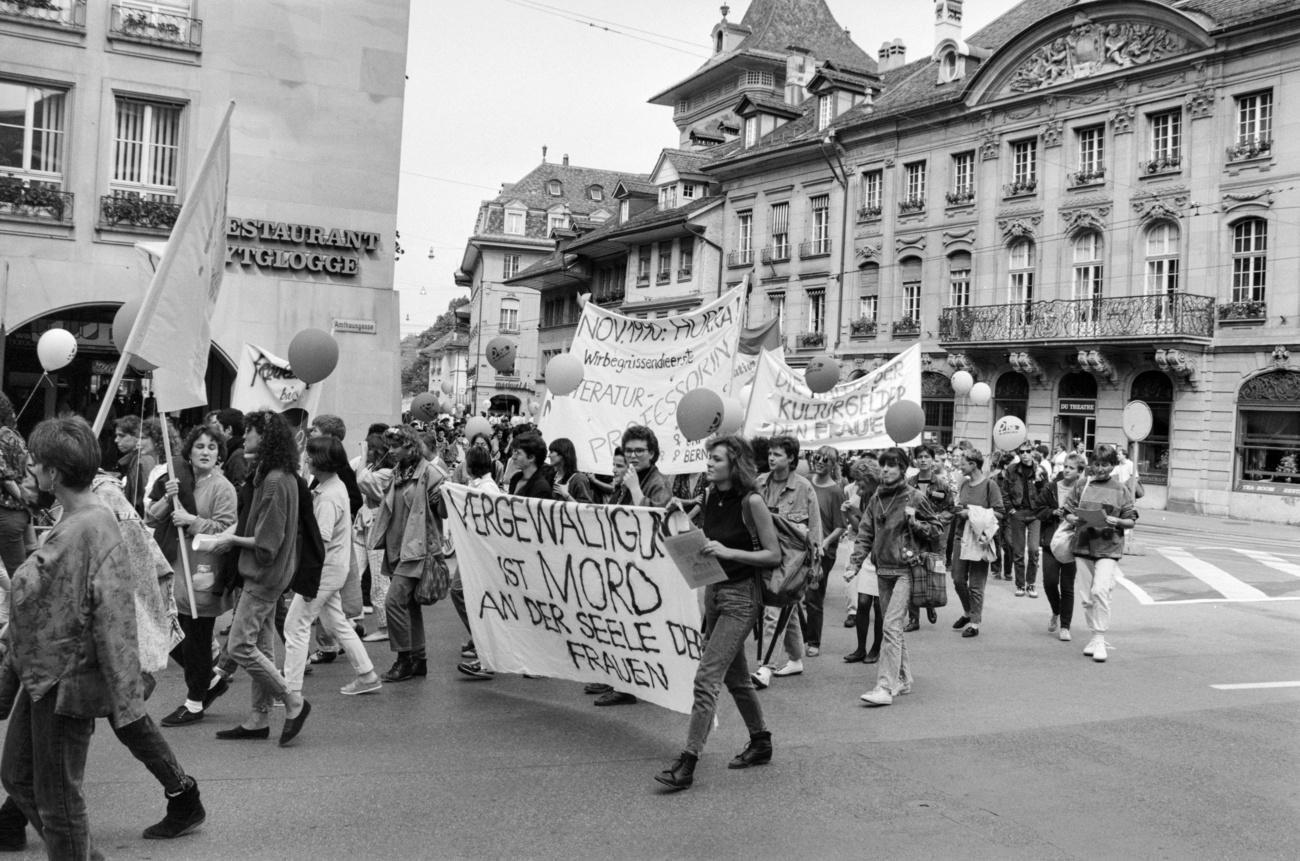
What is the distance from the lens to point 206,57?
709 inches

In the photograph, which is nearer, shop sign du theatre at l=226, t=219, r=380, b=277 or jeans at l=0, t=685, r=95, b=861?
jeans at l=0, t=685, r=95, b=861

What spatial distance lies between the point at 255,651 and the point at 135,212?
1398cm

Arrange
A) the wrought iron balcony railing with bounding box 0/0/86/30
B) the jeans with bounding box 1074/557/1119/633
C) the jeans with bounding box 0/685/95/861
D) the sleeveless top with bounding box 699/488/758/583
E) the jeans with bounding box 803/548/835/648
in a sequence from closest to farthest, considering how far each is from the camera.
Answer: the jeans with bounding box 0/685/95/861
the sleeveless top with bounding box 699/488/758/583
the jeans with bounding box 1074/557/1119/633
the jeans with bounding box 803/548/835/648
the wrought iron balcony railing with bounding box 0/0/86/30

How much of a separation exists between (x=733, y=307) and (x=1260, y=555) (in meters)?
12.4

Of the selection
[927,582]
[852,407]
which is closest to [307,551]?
[927,582]

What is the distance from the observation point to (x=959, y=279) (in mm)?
35938

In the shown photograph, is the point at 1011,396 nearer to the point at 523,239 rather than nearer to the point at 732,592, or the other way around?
the point at 732,592

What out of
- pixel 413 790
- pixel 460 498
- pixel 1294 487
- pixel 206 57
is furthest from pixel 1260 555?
pixel 206 57

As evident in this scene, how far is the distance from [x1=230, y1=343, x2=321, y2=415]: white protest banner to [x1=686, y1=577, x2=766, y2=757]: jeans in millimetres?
8051

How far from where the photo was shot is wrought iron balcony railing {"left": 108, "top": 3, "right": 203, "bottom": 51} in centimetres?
1752

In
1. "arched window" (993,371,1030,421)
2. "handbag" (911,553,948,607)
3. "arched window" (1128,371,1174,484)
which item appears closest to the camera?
"handbag" (911,553,948,607)

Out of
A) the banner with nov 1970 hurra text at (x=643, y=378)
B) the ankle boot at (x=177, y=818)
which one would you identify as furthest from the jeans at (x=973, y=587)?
the ankle boot at (x=177, y=818)

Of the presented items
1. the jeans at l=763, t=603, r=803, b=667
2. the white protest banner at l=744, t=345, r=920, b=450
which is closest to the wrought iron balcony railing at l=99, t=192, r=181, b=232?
the white protest banner at l=744, t=345, r=920, b=450

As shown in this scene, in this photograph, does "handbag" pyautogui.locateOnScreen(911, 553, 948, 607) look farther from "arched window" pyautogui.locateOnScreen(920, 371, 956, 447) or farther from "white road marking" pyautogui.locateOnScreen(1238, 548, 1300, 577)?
"arched window" pyautogui.locateOnScreen(920, 371, 956, 447)
